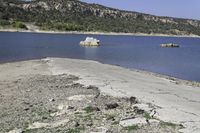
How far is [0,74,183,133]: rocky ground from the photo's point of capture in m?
14.0

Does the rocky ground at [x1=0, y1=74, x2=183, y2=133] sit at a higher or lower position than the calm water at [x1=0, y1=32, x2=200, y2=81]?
higher

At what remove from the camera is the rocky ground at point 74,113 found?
14.0 metres

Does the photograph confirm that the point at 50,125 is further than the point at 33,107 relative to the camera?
No

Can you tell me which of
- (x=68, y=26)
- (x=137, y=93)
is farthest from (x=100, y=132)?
(x=68, y=26)

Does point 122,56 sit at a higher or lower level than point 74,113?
lower

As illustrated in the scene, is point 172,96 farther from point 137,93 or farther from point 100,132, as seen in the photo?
point 100,132

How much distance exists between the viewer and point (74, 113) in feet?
52.4

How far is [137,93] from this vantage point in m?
20.5

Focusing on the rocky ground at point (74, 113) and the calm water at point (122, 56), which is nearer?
the rocky ground at point (74, 113)

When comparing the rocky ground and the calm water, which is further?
the calm water

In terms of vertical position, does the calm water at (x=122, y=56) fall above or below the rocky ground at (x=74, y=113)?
below

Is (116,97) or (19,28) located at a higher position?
(116,97)

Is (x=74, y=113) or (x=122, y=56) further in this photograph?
(x=122, y=56)

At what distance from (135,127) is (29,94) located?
8694mm
